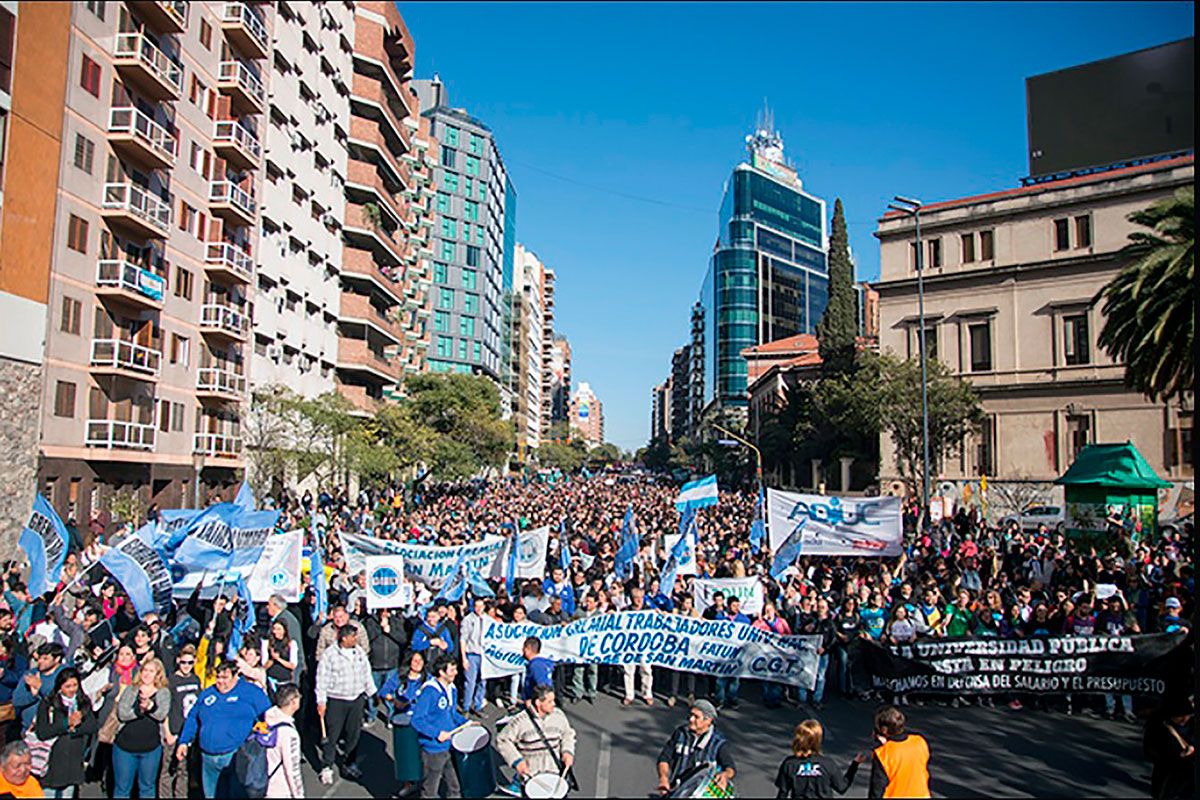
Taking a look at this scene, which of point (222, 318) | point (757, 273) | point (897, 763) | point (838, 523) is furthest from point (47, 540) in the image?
point (757, 273)

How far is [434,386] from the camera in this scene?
60.1 m

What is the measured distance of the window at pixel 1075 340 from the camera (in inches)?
1773

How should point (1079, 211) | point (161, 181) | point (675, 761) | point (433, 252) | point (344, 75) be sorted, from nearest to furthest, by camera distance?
point (675, 761) → point (161, 181) → point (1079, 211) → point (344, 75) → point (433, 252)

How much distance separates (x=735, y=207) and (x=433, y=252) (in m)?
55.2

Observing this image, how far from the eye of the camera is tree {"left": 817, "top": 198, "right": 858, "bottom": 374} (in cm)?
6219

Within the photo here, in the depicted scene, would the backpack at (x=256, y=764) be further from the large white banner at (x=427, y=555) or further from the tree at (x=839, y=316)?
the tree at (x=839, y=316)

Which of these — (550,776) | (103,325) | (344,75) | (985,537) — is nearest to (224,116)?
(103,325)

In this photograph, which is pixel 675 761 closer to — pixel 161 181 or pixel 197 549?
pixel 197 549

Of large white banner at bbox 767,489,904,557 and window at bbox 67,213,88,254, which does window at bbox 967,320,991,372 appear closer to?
large white banner at bbox 767,489,904,557

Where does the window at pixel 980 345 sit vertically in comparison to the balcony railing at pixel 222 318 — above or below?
above

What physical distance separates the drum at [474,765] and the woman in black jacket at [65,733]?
3.21 m

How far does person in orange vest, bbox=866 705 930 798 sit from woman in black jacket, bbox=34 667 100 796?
258 inches

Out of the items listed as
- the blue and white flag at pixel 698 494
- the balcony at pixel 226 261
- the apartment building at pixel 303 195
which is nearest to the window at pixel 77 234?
the balcony at pixel 226 261

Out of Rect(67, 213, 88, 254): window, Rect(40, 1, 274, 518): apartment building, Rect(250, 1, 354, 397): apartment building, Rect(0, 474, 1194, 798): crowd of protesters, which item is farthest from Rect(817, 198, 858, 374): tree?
Rect(67, 213, 88, 254): window
